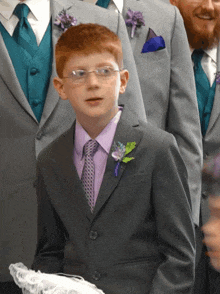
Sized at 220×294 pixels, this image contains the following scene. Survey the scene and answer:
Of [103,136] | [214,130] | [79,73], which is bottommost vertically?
[214,130]

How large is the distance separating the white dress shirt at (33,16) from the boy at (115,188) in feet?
0.59

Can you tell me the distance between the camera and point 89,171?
0.85 m

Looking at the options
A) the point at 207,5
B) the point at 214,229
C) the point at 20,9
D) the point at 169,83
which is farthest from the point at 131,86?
the point at 214,229

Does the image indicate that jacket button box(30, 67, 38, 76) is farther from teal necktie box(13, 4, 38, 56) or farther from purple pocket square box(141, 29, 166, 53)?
purple pocket square box(141, 29, 166, 53)

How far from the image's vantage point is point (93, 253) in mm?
838

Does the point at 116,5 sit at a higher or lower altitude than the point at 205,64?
higher

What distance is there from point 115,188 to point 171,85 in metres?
0.41

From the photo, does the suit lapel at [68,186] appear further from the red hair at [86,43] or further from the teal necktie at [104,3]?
the teal necktie at [104,3]

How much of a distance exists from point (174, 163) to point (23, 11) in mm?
441

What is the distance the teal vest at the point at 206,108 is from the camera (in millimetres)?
1219

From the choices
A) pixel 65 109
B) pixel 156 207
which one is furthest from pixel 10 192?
pixel 156 207

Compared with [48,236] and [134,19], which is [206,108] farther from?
[48,236]

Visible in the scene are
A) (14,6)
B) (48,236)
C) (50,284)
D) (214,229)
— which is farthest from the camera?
(14,6)

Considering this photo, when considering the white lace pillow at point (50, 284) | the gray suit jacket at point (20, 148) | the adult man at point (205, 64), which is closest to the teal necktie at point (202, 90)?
the adult man at point (205, 64)
